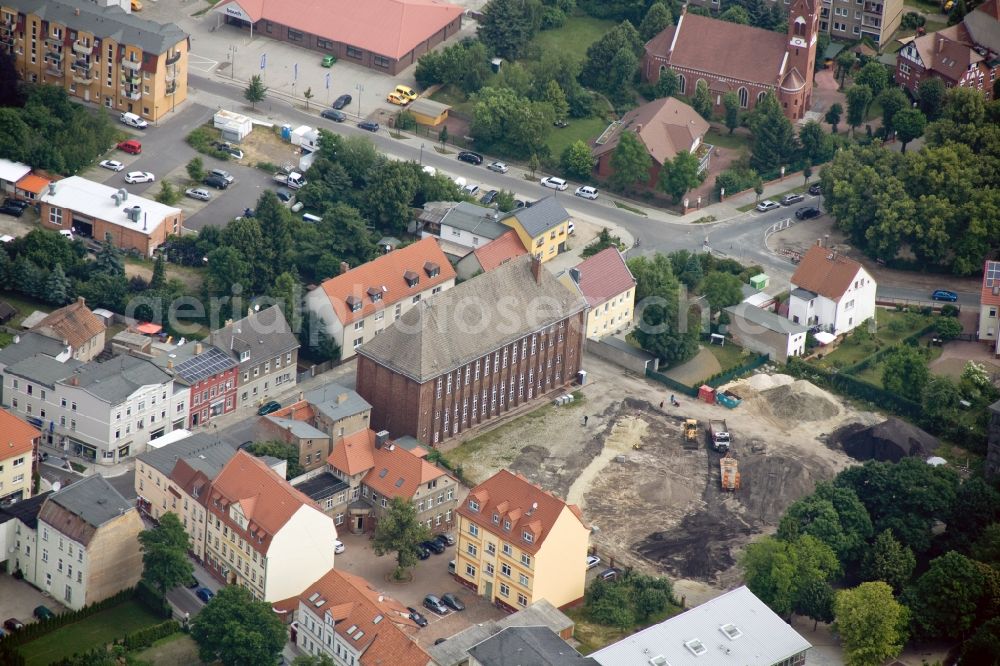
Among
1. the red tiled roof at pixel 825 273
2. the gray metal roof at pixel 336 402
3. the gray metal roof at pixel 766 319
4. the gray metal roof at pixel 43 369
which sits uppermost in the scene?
the red tiled roof at pixel 825 273

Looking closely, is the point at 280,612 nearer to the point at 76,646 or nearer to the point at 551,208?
the point at 76,646

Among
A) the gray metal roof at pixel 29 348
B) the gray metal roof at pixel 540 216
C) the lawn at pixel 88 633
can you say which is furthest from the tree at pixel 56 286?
the gray metal roof at pixel 540 216

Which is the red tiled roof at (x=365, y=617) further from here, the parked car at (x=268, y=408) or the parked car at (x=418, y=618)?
the parked car at (x=268, y=408)

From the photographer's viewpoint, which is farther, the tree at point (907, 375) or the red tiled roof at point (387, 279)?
the tree at point (907, 375)

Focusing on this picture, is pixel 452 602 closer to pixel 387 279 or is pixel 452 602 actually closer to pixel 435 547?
pixel 435 547

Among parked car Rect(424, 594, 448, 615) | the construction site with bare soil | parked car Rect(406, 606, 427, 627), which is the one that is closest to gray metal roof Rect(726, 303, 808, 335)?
the construction site with bare soil

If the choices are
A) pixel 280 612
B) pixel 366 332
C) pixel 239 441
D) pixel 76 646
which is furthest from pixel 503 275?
pixel 76 646

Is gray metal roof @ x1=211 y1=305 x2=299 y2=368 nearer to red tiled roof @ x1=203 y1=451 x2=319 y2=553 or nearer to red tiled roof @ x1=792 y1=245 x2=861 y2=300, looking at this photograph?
red tiled roof @ x1=203 y1=451 x2=319 y2=553
